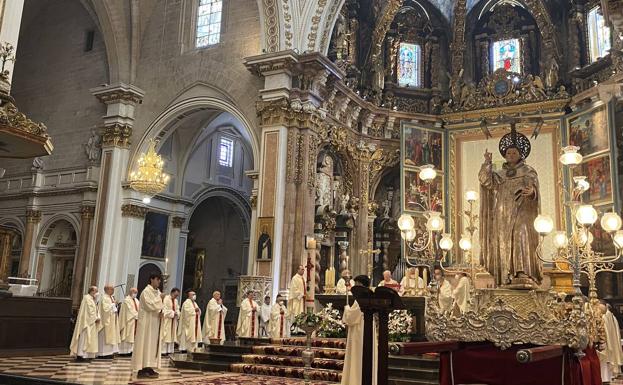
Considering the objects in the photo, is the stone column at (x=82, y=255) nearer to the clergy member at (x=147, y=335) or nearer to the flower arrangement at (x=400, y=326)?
the clergy member at (x=147, y=335)

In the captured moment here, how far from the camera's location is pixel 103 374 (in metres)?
10.7

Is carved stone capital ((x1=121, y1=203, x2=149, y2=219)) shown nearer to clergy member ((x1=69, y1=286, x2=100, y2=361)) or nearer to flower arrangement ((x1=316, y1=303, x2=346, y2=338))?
clergy member ((x1=69, y1=286, x2=100, y2=361))

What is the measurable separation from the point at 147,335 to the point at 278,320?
202 inches

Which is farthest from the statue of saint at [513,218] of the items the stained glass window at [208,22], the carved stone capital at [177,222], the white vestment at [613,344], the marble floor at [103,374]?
the carved stone capital at [177,222]

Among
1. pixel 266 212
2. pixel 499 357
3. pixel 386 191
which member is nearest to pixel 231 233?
pixel 386 191

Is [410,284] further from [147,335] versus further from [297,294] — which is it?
[147,335]

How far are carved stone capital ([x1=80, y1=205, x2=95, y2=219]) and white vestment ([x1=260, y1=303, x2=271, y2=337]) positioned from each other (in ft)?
28.5

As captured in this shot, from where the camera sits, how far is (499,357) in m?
6.74

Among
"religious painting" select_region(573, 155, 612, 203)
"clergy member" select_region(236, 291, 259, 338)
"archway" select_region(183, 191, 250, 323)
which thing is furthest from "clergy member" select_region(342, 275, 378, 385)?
"archway" select_region(183, 191, 250, 323)

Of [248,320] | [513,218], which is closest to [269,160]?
[248,320]

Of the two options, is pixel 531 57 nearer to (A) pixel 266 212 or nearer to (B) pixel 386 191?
(B) pixel 386 191

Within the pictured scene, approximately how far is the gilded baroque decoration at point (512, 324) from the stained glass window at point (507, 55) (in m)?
16.7

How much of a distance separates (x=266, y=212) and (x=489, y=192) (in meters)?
8.24

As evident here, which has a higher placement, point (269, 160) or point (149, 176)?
point (269, 160)
